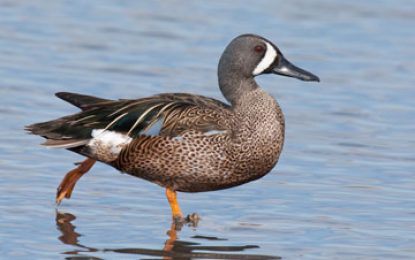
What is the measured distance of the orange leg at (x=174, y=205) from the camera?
28.2 ft

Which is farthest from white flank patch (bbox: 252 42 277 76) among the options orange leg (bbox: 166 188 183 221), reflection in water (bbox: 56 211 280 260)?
reflection in water (bbox: 56 211 280 260)

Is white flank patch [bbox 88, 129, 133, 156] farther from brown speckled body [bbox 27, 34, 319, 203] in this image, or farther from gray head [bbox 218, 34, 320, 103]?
gray head [bbox 218, 34, 320, 103]

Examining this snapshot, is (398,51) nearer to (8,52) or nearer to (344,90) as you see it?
(344,90)

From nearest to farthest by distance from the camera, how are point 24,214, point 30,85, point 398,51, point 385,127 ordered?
point 24,214
point 385,127
point 30,85
point 398,51

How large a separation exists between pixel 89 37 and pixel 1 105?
3.35 m

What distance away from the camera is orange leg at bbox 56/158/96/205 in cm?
890

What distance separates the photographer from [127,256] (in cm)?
764

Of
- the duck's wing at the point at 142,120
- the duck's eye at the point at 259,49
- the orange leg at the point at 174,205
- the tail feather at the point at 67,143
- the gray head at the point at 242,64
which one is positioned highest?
the duck's eye at the point at 259,49

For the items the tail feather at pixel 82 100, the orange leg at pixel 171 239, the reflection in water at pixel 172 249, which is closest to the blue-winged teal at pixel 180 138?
the tail feather at pixel 82 100

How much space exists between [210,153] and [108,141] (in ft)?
2.38

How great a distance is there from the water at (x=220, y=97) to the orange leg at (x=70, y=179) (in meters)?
0.09

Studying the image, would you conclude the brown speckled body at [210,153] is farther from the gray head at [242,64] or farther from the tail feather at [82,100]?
the tail feather at [82,100]

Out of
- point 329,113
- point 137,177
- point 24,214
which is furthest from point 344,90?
point 24,214

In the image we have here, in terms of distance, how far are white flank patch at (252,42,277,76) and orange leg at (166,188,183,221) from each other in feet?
3.54
